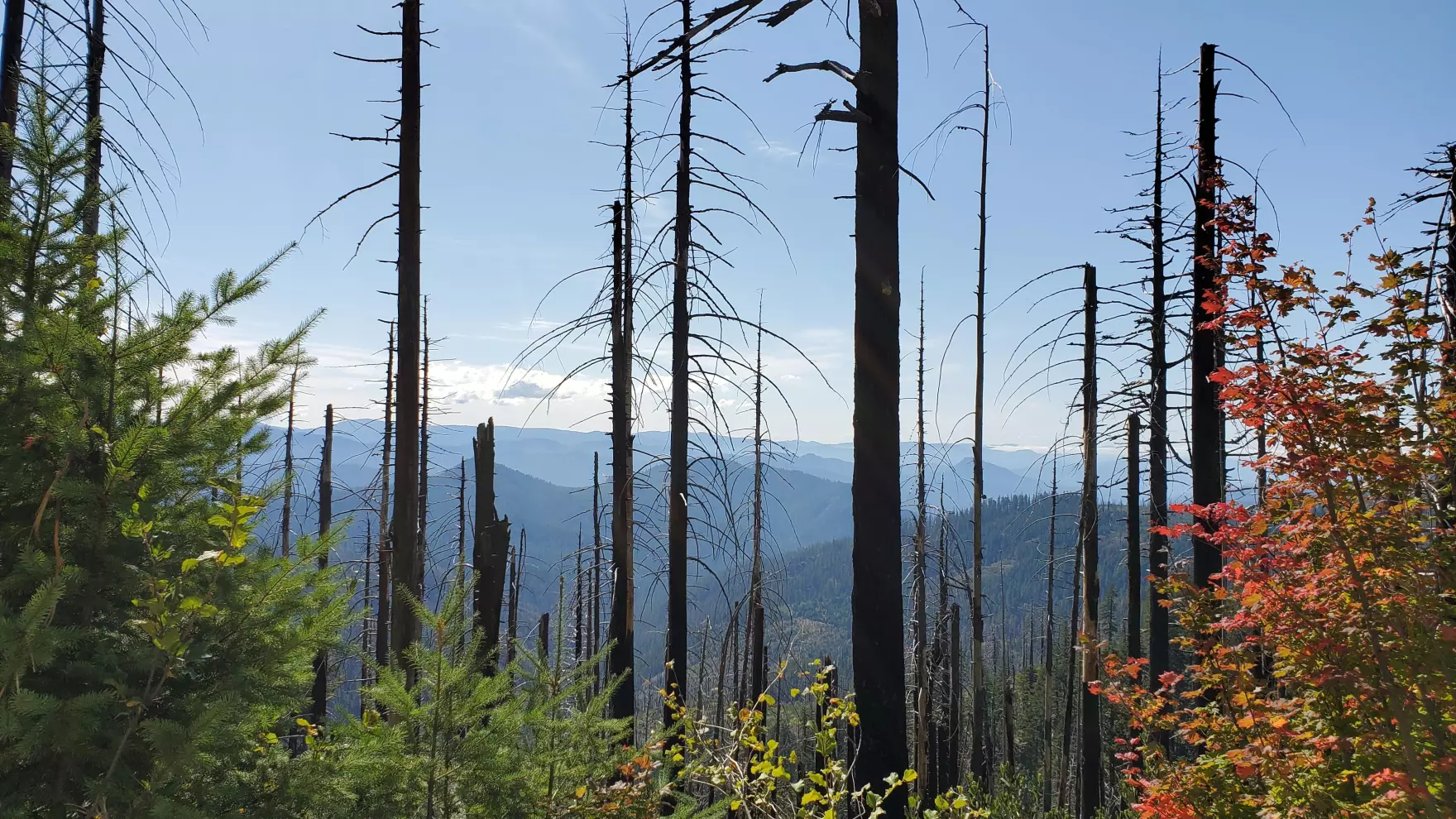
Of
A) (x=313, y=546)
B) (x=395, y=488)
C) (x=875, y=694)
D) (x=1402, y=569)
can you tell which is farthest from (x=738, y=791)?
(x=395, y=488)

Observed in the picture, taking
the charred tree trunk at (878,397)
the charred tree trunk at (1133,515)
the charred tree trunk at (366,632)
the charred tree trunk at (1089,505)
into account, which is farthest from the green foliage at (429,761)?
the charred tree trunk at (1133,515)

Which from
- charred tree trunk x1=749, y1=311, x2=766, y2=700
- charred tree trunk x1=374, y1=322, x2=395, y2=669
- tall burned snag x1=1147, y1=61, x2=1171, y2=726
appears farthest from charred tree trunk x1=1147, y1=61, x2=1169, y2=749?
charred tree trunk x1=374, y1=322, x2=395, y2=669

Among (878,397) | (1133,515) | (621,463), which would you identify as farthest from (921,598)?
(878,397)

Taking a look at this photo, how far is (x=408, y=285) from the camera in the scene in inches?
274

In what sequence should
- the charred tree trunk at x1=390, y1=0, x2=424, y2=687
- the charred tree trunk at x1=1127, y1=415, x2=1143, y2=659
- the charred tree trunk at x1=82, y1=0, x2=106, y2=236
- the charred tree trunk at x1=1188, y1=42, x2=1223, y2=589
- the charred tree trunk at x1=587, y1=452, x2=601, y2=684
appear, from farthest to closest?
1. the charred tree trunk at x1=587, y1=452, x2=601, y2=684
2. the charred tree trunk at x1=1127, y1=415, x2=1143, y2=659
3. the charred tree trunk at x1=1188, y1=42, x2=1223, y2=589
4. the charred tree trunk at x1=390, y1=0, x2=424, y2=687
5. the charred tree trunk at x1=82, y1=0, x2=106, y2=236

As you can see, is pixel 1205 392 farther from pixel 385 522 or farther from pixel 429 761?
pixel 385 522

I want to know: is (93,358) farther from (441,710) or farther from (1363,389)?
(1363,389)

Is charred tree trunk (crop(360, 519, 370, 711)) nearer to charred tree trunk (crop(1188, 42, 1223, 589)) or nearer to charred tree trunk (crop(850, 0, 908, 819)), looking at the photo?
charred tree trunk (crop(850, 0, 908, 819))

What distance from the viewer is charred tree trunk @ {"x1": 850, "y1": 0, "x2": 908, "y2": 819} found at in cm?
454

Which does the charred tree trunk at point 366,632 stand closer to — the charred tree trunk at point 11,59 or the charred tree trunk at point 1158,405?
the charred tree trunk at point 11,59

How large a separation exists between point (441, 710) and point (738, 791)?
2.06m

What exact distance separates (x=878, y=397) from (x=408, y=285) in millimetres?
4659

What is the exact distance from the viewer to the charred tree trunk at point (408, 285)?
22.7 feet

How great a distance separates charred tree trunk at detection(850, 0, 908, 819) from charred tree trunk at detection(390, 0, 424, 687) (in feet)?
14.1
